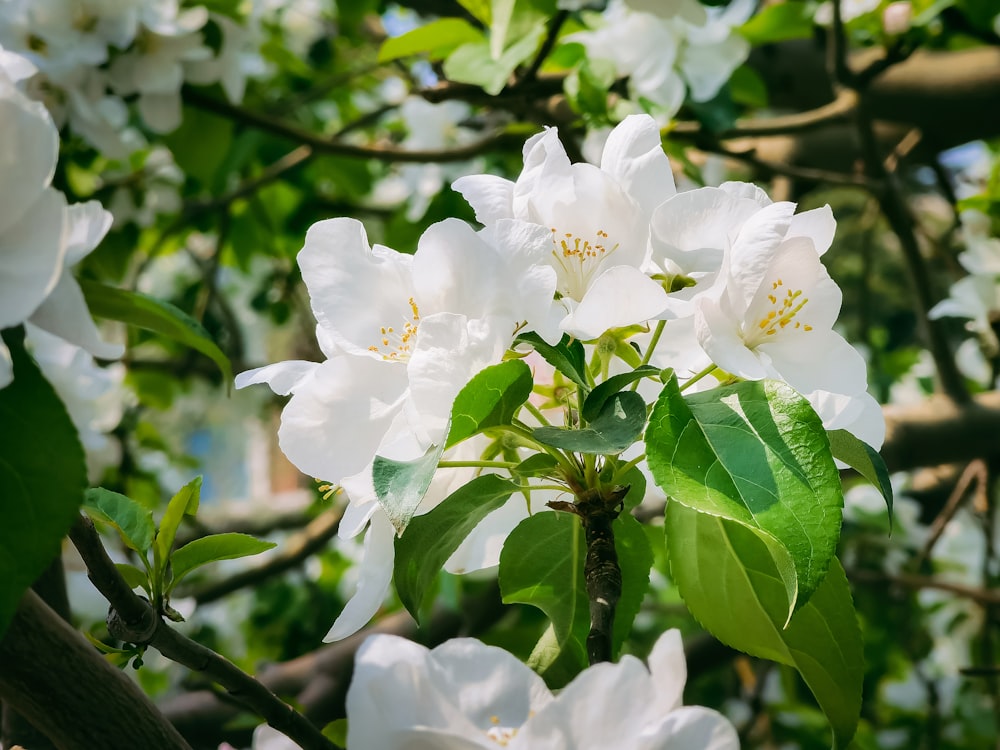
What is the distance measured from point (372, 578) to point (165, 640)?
111 mm

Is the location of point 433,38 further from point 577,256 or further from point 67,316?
point 67,316

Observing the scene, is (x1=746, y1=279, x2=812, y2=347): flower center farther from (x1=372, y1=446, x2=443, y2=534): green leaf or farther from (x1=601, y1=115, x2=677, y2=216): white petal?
A: (x1=372, y1=446, x2=443, y2=534): green leaf

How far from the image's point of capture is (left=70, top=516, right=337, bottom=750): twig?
0.48 meters

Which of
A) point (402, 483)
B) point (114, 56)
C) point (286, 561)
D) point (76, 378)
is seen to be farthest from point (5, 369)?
point (286, 561)

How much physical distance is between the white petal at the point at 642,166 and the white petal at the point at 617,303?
0.28ft

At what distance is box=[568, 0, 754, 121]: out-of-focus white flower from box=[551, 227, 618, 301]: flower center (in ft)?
2.28

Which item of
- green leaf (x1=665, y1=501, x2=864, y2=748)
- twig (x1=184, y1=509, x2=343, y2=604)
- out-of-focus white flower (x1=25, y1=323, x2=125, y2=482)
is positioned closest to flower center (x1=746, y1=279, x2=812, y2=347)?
green leaf (x1=665, y1=501, x2=864, y2=748)

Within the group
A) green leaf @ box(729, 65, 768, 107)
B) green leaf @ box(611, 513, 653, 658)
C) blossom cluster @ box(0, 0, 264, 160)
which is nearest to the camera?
green leaf @ box(611, 513, 653, 658)

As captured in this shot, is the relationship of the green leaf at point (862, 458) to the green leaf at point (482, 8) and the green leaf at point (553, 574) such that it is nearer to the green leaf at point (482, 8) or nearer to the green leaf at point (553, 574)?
the green leaf at point (553, 574)

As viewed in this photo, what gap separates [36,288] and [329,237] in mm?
199

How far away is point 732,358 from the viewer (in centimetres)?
52

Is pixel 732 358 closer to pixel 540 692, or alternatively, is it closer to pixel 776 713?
pixel 540 692

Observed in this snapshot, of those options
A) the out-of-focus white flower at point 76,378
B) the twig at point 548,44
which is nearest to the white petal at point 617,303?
the out-of-focus white flower at point 76,378

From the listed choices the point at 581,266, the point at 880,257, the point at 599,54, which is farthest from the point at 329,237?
the point at 880,257
